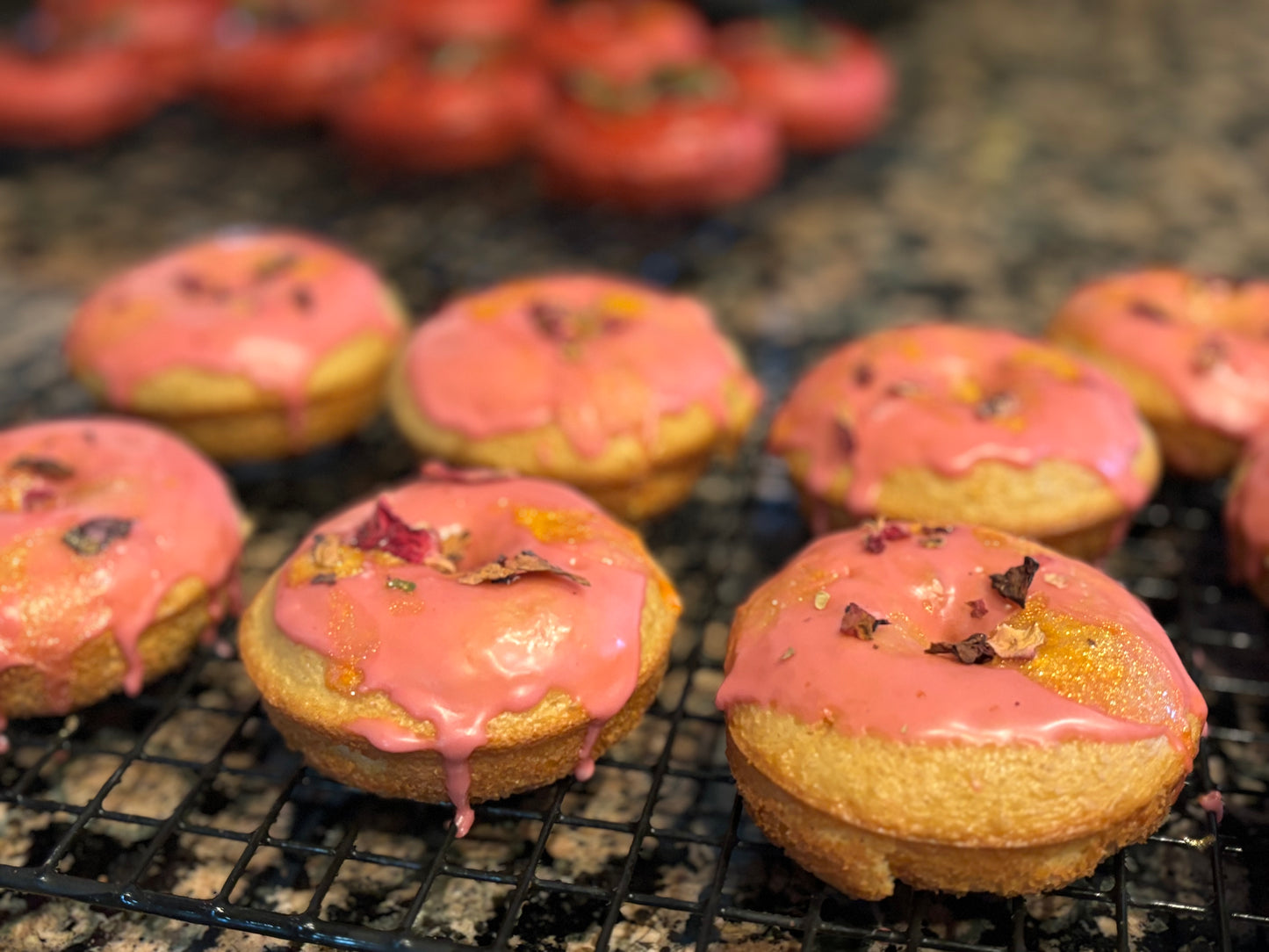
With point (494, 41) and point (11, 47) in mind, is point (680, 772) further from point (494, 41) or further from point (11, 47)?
point (11, 47)

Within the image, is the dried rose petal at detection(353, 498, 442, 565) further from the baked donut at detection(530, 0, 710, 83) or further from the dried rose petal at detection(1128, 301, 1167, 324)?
the baked donut at detection(530, 0, 710, 83)

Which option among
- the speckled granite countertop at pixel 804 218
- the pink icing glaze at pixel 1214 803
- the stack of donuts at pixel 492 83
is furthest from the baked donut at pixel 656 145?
the pink icing glaze at pixel 1214 803

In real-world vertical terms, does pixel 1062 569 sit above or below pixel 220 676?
above

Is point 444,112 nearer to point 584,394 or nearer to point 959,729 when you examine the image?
point 584,394

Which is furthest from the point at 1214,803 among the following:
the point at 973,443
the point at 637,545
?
the point at 637,545

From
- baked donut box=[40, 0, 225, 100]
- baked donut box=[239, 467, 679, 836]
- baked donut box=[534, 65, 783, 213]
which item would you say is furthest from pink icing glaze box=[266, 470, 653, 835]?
baked donut box=[40, 0, 225, 100]

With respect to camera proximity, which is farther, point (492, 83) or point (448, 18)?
point (448, 18)

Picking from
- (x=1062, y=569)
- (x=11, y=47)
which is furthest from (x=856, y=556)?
(x=11, y=47)
